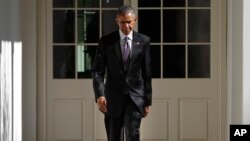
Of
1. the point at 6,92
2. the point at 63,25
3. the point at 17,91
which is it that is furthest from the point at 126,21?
the point at 63,25

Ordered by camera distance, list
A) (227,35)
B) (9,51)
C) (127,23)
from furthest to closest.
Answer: (227,35)
(9,51)
(127,23)

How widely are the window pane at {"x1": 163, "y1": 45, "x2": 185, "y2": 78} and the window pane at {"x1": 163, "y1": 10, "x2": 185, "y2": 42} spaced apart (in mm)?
105

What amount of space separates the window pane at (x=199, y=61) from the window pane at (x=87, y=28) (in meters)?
1.12

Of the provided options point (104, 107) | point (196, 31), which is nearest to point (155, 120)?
point (196, 31)

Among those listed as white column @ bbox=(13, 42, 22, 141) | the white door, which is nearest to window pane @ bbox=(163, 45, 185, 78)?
the white door

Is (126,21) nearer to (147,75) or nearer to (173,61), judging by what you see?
(147,75)

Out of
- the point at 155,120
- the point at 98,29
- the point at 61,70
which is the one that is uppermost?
the point at 98,29

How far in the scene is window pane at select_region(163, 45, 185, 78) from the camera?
7707mm

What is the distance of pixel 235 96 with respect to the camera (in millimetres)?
6891

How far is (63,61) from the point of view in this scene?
25.3 feet

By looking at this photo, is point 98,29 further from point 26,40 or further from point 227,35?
point 227,35

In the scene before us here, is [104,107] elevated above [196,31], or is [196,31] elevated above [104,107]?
[196,31]

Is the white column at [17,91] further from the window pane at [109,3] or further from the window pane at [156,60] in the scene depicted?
the window pane at [156,60]

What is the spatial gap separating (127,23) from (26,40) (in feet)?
8.46
